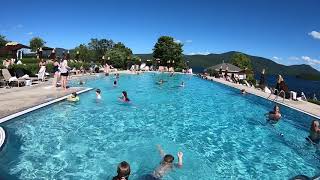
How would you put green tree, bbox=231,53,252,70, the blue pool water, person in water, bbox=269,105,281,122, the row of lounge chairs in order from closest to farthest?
the blue pool water, person in water, bbox=269,105,281,122, the row of lounge chairs, green tree, bbox=231,53,252,70

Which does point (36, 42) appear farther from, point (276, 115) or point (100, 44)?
point (276, 115)

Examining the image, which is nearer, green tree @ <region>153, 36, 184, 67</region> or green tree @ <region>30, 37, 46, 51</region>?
green tree @ <region>153, 36, 184, 67</region>

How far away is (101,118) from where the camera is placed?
43.0ft

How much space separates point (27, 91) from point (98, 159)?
341 inches

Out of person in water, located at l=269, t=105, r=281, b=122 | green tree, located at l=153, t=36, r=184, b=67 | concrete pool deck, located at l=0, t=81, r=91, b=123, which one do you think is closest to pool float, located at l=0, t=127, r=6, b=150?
concrete pool deck, located at l=0, t=81, r=91, b=123

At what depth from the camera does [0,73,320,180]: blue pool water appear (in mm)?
7961

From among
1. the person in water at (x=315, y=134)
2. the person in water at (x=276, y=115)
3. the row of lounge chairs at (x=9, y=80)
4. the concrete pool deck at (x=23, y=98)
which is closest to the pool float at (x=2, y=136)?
the concrete pool deck at (x=23, y=98)

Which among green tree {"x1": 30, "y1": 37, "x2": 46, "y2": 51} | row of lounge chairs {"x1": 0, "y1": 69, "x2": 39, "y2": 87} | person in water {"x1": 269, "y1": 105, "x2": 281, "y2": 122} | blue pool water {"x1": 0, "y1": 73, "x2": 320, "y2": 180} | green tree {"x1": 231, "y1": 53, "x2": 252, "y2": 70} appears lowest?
blue pool water {"x1": 0, "y1": 73, "x2": 320, "y2": 180}

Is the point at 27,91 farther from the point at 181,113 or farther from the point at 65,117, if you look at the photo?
the point at 181,113

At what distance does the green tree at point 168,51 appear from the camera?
64688 millimetres

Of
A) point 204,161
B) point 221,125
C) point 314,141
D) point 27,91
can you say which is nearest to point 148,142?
point 204,161

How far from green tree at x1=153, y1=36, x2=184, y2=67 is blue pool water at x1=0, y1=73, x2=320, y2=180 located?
1910 inches

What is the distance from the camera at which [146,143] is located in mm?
10438

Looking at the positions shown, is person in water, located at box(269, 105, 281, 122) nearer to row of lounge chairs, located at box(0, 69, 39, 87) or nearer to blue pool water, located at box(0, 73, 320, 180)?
blue pool water, located at box(0, 73, 320, 180)
